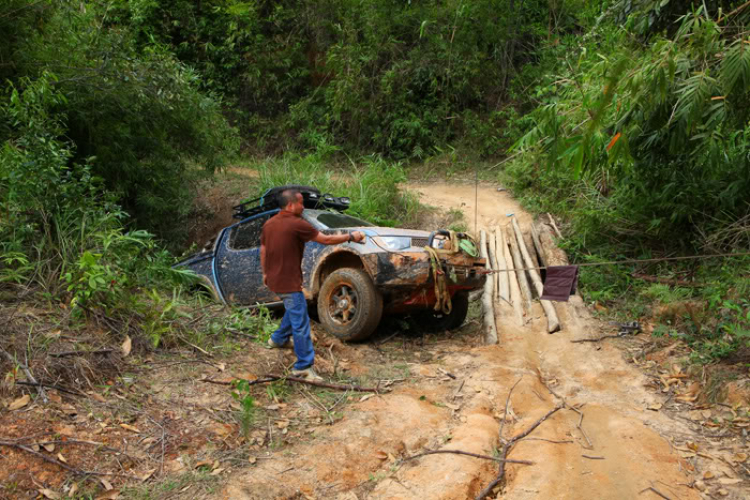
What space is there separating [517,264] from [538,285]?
1008 mm

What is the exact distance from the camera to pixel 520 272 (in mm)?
8289

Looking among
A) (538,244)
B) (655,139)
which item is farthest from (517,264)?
(655,139)

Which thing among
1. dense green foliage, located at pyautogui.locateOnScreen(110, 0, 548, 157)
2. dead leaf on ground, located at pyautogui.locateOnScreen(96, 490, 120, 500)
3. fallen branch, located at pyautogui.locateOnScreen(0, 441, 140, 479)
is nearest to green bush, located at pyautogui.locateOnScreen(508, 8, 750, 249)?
dead leaf on ground, located at pyautogui.locateOnScreen(96, 490, 120, 500)

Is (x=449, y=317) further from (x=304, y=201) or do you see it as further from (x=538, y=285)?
(x=304, y=201)

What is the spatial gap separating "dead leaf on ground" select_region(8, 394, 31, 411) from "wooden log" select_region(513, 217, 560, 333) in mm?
5161

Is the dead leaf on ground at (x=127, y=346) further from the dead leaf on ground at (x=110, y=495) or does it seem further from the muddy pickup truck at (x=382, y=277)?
the muddy pickup truck at (x=382, y=277)

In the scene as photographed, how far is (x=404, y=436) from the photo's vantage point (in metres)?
4.14

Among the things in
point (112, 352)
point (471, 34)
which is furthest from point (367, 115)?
point (112, 352)

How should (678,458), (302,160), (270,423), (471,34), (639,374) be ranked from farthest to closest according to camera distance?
1. (471,34)
2. (302,160)
3. (639,374)
4. (270,423)
5. (678,458)

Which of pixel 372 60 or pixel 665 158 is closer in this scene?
pixel 665 158

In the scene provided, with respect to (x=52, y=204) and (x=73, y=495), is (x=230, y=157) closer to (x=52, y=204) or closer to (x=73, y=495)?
(x=52, y=204)

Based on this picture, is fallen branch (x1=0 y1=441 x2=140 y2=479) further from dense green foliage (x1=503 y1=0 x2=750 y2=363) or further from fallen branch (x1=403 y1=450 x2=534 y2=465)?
dense green foliage (x1=503 y1=0 x2=750 y2=363)

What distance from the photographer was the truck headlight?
601 cm

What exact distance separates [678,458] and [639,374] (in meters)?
1.67
